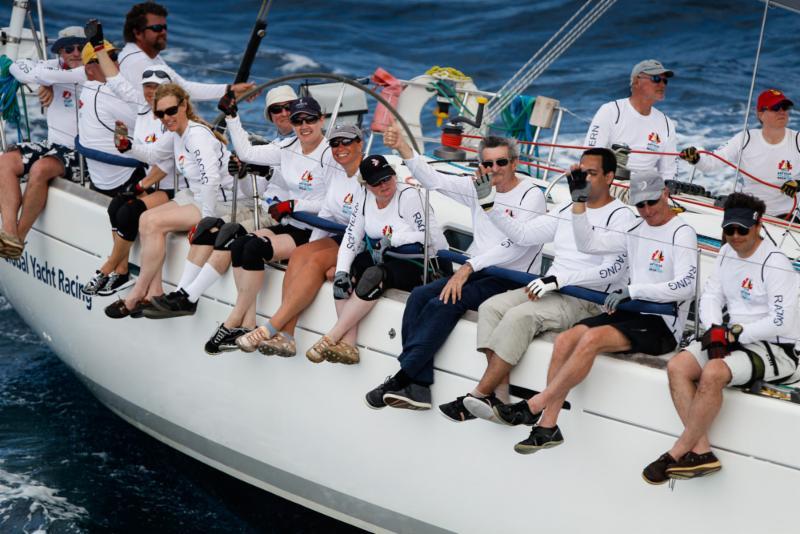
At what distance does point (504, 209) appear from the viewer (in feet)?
16.1

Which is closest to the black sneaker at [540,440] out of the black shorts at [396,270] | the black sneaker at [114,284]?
the black shorts at [396,270]

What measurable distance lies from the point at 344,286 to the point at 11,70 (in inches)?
119

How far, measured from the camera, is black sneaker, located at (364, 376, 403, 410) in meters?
4.99

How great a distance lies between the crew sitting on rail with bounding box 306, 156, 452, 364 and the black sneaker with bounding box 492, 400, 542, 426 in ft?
2.90

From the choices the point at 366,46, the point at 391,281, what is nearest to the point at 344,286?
the point at 391,281

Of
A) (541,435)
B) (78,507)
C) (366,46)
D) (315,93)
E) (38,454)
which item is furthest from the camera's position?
(366,46)

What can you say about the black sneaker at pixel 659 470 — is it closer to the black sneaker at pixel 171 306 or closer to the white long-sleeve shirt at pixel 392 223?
the white long-sleeve shirt at pixel 392 223

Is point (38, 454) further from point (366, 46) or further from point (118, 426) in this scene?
point (366, 46)

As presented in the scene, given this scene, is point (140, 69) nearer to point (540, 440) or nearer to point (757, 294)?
point (540, 440)

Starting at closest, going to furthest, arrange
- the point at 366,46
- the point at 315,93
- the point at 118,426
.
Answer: the point at 118,426, the point at 315,93, the point at 366,46

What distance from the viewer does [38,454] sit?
260 inches

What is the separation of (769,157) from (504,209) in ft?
7.10

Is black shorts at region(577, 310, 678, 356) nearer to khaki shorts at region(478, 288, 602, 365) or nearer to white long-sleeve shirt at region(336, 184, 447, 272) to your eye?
khaki shorts at region(478, 288, 602, 365)

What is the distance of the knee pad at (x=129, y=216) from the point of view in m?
5.97
